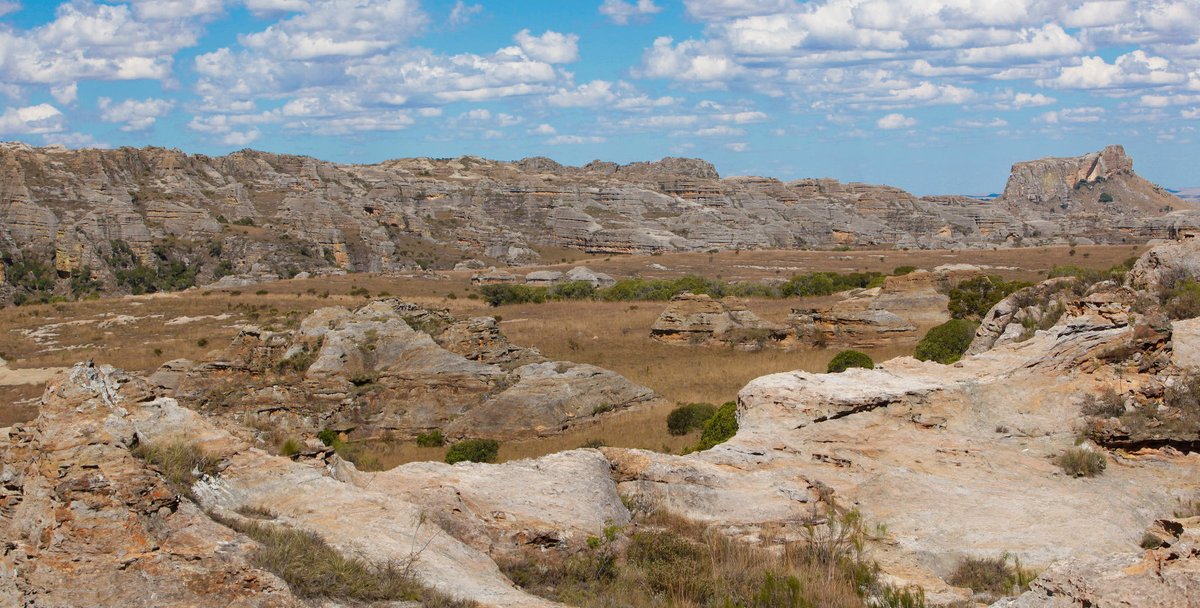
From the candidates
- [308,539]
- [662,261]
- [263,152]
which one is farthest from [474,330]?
[263,152]

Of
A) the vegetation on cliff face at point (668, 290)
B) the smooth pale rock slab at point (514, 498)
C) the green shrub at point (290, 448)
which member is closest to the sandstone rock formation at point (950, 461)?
the smooth pale rock slab at point (514, 498)

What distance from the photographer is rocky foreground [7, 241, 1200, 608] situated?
14.9 feet

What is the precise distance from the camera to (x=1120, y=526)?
8.38 m

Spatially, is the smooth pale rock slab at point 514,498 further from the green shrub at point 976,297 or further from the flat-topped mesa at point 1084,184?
the flat-topped mesa at point 1084,184

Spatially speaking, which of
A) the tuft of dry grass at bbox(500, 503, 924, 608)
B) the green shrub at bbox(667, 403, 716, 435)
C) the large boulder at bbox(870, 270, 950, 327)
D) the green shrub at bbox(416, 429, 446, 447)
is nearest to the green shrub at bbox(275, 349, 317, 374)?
the green shrub at bbox(416, 429, 446, 447)

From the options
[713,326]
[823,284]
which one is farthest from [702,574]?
[823,284]

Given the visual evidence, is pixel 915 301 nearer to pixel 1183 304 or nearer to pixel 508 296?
pixel 1183 304

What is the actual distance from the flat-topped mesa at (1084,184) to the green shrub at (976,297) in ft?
452

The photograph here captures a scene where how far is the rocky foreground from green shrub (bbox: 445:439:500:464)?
6.27 meters

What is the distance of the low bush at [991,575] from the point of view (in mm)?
6871

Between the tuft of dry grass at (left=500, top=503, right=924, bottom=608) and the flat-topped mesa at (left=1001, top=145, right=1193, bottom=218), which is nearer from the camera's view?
the tuft of dry grass at (left=500, top=503, right=924, bottom=608)

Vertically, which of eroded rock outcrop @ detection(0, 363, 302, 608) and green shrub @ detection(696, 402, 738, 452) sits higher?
eroded rock outcrop @ detection(0, 363, 302, 608)

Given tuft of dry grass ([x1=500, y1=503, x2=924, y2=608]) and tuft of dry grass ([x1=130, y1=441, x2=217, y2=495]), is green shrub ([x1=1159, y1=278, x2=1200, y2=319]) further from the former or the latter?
tuft of dry grass ([x1=130, y1=441, x2=217, y2=495])

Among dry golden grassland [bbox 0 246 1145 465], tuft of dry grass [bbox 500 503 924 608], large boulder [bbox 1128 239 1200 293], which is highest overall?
large boulder [bbox 1128 239 1200 293]
